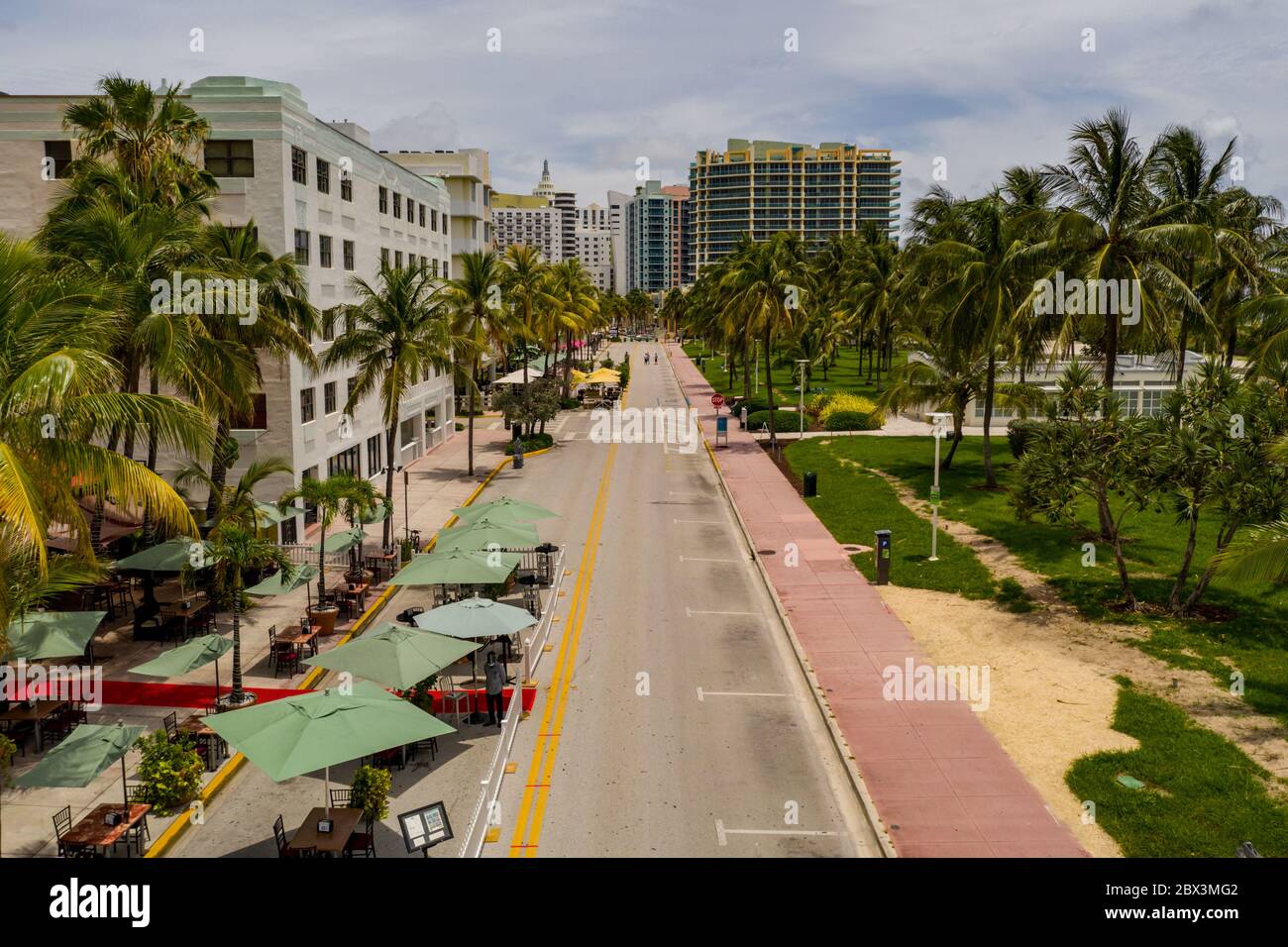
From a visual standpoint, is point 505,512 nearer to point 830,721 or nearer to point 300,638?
point 300,638

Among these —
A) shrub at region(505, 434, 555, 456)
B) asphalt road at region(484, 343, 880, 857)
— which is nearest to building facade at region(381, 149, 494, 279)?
shrub at region(505, 434, 555, 456)

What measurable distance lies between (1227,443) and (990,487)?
741 inches

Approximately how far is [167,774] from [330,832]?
3233mm

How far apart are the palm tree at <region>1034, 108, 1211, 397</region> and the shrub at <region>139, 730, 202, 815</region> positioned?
26042mm

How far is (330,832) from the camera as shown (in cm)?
1355

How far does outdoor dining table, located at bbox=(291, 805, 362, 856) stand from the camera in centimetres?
1328

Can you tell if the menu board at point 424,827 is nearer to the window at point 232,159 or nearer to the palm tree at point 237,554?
the palm tree at point 237,554

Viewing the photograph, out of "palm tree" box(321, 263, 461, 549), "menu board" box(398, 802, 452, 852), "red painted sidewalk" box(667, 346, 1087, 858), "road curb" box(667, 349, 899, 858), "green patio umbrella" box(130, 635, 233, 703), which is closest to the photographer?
"menu board" box(398, 802, 452, 852)

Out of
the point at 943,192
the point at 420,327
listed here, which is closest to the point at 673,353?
the point at 943,192

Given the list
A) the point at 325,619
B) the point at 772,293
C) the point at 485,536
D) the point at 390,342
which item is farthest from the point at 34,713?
the point at 772,293

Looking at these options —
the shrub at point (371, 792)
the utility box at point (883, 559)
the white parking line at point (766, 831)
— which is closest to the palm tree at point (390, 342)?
the utility box at point (883, 559)

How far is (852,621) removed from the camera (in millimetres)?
24719

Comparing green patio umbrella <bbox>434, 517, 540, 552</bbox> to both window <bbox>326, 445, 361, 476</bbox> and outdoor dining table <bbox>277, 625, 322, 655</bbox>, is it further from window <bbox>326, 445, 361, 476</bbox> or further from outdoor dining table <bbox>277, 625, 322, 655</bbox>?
window <bbox>326, 445, 361, 476</bbox>

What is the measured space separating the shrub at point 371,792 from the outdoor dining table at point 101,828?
295 cm
